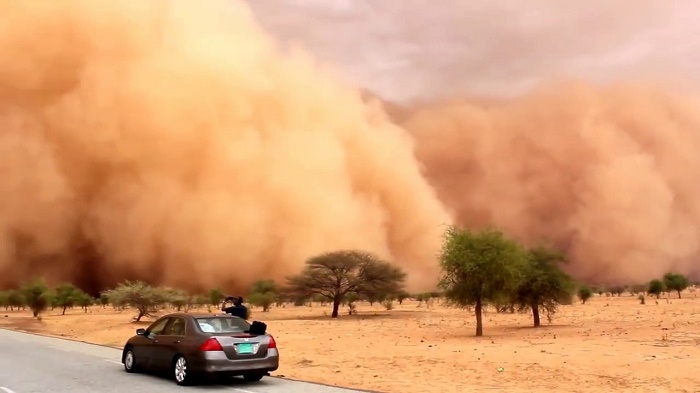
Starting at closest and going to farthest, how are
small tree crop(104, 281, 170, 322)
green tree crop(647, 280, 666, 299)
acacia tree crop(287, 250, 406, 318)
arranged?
1. small tree crop(104, 281, 170, 322)
2. acacia tree crop(287, 250, 406, 318)
3. green tree crop(647, 280, 666, 299)

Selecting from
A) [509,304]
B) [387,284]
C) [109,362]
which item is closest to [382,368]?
[109,362]

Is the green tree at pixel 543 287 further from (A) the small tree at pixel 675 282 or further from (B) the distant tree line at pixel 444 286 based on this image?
(A) the small tree at pixel 675 282

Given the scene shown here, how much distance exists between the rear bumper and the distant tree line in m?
13.8

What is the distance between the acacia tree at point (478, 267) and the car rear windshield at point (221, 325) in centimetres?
1402

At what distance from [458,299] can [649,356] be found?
10.1 metres

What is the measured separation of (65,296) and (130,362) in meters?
43.0

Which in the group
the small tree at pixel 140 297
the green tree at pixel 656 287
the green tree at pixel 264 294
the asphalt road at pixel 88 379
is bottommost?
the asphalt road at pixel 88 379

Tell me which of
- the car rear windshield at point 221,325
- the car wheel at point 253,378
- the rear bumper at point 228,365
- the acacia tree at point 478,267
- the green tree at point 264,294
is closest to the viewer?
the rear bumper at point 228,365

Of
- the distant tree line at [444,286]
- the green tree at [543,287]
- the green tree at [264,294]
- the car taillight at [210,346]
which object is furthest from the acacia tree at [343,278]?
the car taillight at [210,346]

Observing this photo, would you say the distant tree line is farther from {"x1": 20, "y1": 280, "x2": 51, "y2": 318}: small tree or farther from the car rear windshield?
the car rear windshield

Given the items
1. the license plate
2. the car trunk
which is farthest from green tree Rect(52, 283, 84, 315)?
the license plate

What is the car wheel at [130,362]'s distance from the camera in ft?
37.2

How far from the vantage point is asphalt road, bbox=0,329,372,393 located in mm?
9336

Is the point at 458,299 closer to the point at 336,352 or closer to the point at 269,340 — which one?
the point at 336,352
